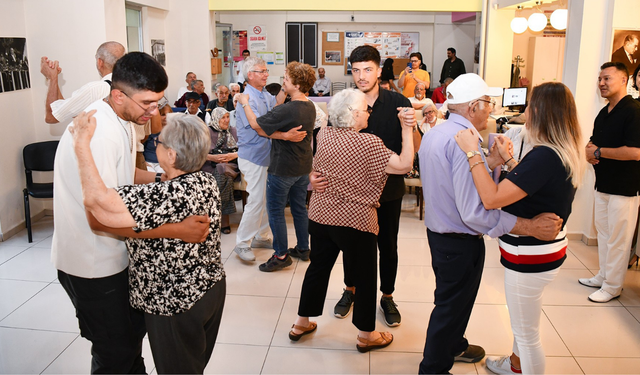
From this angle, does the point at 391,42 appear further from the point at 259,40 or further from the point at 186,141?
the point at 186,141

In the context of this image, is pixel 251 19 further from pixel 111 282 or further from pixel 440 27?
pixel 111 282

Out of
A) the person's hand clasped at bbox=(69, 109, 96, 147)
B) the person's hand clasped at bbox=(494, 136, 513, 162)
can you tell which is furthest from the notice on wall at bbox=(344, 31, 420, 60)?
the person's hand clasped at bbox=(69, 109, 96, 147)

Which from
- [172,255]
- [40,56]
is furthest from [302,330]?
[40,56]

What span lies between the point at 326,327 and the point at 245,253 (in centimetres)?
138

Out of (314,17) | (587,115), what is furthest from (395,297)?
(314,17)

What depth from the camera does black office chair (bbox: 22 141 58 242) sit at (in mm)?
5234

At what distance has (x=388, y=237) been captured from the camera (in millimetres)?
3447

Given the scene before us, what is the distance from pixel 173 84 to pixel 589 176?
692 centimetres

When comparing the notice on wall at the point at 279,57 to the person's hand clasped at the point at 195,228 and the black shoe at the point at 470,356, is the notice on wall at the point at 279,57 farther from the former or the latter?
the person's hand clasped at the point at 195,228

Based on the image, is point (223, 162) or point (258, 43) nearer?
point (223, 162)

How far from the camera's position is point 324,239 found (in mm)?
3082

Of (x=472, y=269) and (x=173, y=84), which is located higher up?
(x=173, y=84)

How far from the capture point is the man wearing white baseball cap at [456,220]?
2.41 meters

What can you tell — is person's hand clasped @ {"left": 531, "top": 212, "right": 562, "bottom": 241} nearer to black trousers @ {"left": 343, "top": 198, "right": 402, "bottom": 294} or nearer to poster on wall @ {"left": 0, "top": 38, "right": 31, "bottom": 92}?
black trousers @ {"left": 343, "top": 198, "right": 402, "bottom": 294}
